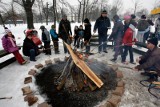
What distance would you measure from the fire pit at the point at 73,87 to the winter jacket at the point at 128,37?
1489 millimetres

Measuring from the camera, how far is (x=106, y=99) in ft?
11.1

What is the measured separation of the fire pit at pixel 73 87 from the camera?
336 centimetres

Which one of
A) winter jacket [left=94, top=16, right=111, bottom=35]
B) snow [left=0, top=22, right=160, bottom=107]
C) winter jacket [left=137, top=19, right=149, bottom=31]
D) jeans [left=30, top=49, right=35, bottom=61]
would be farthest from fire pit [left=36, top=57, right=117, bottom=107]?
winter jacket [left=137, top=19, right=149, bottom=31]

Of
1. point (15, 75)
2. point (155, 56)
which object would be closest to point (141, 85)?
point (155, 56)

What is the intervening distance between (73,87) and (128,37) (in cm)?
318

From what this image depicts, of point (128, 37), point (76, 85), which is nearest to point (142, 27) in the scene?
point (128, 37)

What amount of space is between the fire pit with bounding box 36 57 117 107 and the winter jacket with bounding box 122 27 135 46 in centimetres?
149

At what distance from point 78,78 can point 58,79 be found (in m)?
0.72

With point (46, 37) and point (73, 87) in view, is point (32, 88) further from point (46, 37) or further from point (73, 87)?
point (46, 37)

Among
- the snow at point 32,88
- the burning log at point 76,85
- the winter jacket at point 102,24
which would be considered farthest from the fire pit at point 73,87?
the winter jacket at point 102,24

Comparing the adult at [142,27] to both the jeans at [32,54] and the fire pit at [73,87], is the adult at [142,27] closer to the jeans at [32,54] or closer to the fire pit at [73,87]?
the fire pit at [73,87]

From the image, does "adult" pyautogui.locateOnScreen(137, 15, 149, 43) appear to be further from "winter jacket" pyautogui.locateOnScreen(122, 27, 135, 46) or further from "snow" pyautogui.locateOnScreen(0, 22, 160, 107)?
"snow" pyautogui.locateOnScreen(0, 22, 160, 107)

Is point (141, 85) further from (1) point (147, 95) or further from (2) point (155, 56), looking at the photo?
(2) point (155, 56)

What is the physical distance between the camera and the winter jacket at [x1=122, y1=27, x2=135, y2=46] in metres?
5.46
